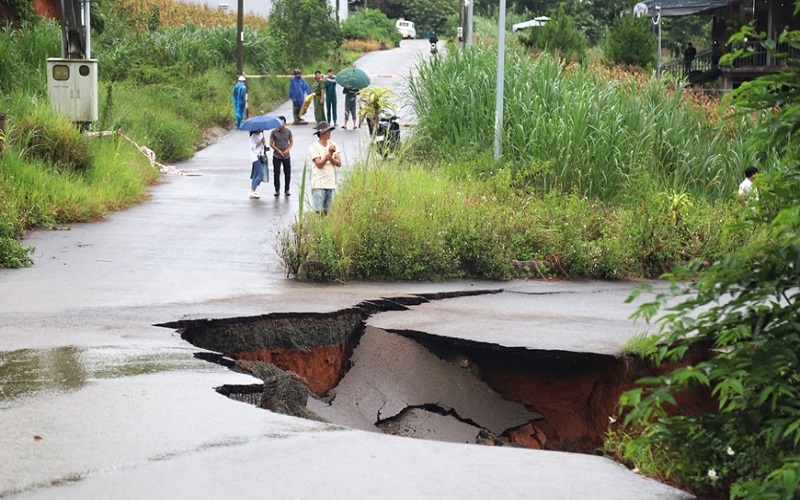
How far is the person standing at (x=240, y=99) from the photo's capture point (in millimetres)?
31898

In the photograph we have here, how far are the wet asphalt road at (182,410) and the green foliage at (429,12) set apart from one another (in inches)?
2932

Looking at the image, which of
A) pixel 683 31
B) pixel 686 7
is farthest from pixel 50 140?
pixel 683 31

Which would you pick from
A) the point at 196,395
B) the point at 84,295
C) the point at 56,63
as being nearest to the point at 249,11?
the point at 56,63

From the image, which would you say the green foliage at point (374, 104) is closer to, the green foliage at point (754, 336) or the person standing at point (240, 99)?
the person standing at point (240, 99)

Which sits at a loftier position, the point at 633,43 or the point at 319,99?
the point at 633,43

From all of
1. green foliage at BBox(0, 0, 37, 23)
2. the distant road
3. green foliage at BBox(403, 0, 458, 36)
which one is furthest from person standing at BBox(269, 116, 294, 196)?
green foliage at BBox(403, 0, 458, 36)

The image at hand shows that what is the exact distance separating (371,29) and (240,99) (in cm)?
3829

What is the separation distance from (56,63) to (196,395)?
1413 centimetres

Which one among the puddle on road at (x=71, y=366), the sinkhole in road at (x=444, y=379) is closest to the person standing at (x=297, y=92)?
the sinkhole in road at (x=444, y=379)

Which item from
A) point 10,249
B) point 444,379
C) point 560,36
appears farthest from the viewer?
point 560,36

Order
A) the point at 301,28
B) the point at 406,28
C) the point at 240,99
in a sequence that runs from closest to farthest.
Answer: the point at 240,99 < the point at 301,28 < the point at 406,28

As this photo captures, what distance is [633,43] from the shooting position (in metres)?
40.2

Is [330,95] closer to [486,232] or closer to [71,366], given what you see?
[486,232]

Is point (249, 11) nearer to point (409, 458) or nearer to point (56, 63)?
point (56, 63)
